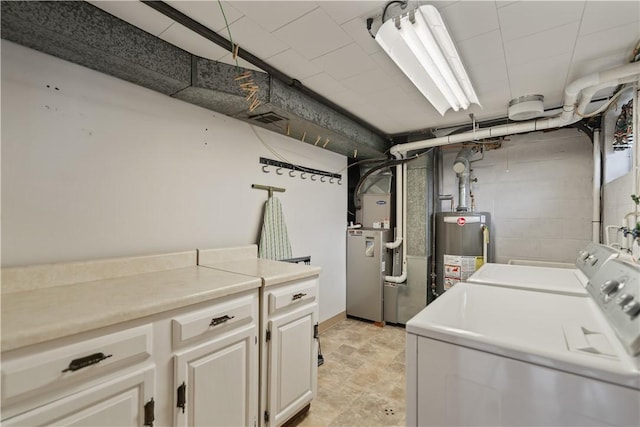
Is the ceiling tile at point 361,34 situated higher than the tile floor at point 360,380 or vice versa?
the ceiling tile at point 361,34

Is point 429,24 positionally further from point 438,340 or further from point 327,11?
point 438,340

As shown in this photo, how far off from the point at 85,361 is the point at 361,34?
196 cm

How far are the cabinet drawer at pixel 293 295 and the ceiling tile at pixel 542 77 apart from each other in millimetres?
2041

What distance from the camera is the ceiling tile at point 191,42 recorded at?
5.13ft

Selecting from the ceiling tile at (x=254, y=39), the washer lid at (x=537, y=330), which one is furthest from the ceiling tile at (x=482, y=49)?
the washer lid at (x=537, y=330)

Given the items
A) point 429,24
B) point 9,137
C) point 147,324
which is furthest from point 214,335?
point 429,24

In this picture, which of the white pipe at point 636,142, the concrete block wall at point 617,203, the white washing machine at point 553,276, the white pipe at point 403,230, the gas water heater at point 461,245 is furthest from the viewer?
the white pipe at point 403,230

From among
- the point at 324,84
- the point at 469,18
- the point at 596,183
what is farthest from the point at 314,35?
the point at 596,183

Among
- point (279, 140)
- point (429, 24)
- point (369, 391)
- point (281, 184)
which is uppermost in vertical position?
point (429, 24)

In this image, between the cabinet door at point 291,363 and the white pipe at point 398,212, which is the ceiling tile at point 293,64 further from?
the white pipe at point 398,212

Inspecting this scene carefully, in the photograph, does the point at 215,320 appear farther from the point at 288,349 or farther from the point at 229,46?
the point at 229,46

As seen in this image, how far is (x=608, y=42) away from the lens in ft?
5.47

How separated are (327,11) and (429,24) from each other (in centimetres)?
51

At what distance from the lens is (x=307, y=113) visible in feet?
7.77
